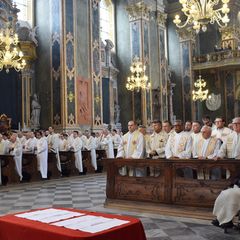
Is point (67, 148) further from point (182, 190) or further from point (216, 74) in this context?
point (216, 74)

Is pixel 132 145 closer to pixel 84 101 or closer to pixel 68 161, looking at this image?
pixel 68 161

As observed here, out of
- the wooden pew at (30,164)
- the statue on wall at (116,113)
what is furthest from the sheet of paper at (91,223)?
the statue on wall at (116,113)

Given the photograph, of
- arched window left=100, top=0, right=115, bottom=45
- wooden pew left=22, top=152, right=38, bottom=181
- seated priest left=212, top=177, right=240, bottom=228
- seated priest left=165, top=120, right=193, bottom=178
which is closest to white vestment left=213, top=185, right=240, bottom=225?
seated priest left=212, top=177, right=240, bottom=228

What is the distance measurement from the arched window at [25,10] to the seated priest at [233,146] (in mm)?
14317

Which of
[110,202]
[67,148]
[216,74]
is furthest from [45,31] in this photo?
[216,74]

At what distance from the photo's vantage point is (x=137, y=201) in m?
8.18

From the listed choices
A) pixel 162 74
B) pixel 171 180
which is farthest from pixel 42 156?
pixel 162 74

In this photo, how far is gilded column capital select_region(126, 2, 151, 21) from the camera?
24.2 m

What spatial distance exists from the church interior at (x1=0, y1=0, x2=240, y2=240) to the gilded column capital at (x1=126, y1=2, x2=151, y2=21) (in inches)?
2.4

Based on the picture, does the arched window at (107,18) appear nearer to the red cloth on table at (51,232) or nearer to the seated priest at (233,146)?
the seated priest at (233,146)

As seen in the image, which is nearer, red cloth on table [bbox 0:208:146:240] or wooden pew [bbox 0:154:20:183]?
red cloth on table [bbox 0:208:146:240]

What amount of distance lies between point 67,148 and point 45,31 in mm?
6031

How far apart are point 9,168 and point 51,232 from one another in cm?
1033

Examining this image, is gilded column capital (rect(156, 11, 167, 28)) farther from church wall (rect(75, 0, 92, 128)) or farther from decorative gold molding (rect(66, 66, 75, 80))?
decorative gold molding (rect(66, 66, 75, 80))
